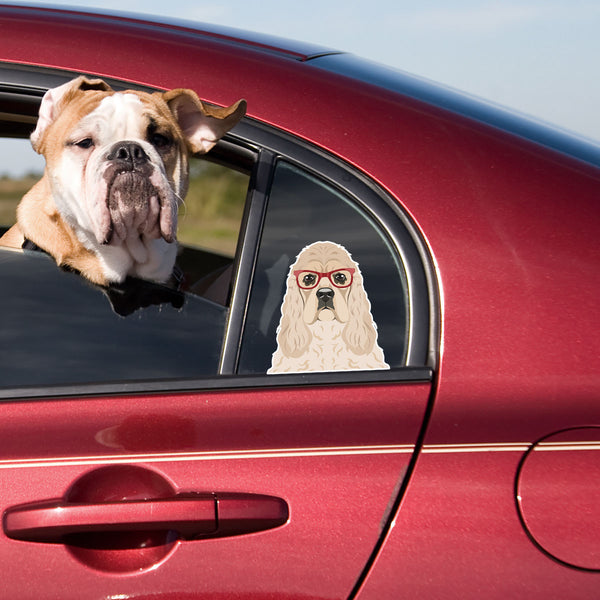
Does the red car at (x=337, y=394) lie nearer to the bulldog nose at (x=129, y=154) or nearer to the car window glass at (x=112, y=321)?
the car window glass at (x=112, y=321)

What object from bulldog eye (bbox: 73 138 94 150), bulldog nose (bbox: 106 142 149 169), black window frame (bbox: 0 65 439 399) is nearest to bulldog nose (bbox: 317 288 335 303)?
black window frame (bbox: 0 65 439 399)

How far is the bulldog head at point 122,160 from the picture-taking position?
5.00ft

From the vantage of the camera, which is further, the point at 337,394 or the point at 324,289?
the point at 324,289

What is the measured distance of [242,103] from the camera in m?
1.48

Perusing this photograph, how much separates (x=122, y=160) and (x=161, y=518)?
0.63 m

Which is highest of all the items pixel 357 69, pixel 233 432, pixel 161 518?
pixel 357 69

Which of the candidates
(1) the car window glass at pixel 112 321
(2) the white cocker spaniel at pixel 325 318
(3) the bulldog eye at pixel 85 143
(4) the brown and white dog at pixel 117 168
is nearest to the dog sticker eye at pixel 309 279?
(2) the white cocker spaniel at pixel 325 318

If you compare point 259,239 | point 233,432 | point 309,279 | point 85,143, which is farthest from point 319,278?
point 85,143

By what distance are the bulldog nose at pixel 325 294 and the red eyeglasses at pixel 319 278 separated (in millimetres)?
13

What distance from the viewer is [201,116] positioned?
1.53 meters

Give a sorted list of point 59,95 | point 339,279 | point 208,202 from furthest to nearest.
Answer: point 208,202, point 59,95, point 339,279

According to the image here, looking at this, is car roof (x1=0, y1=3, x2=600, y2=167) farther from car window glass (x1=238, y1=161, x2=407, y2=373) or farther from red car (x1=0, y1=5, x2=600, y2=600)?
car window glass (x1=238, y1=161, x2=407, y2=373)

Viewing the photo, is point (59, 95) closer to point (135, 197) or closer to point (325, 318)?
point (135, 197)

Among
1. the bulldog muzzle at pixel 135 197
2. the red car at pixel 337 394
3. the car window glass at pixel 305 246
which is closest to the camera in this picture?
the red car at pixel 337 394
